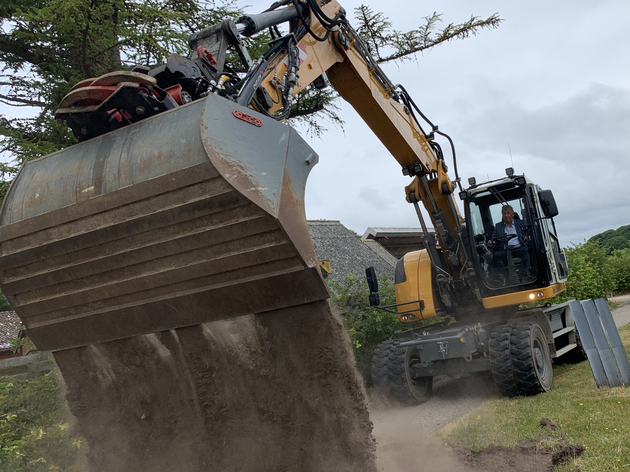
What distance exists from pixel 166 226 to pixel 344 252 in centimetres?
1077

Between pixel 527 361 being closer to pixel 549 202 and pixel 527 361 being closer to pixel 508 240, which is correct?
pixel 508 240

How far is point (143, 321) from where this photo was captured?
144 inches

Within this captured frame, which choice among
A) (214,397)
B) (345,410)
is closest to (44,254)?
(214,397)

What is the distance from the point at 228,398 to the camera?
→ 3703mm

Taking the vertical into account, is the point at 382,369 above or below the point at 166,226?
below

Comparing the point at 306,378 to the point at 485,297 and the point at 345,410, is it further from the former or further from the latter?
the point at 485,297

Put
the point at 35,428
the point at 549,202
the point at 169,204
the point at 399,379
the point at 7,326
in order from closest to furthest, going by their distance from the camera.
Answer: the point at 169,204 < the point at 35,428 < the point at 549,202 < the point at 399,379 < the point at 7,326

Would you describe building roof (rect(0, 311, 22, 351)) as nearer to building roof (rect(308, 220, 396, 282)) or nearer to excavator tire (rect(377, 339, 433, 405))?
building roof (rect(308, 220, 396, 282))

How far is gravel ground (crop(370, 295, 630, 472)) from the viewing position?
464cm

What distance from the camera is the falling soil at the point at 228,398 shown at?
3461mm

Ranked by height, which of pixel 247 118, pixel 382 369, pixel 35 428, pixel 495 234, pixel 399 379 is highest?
pixel 247 118

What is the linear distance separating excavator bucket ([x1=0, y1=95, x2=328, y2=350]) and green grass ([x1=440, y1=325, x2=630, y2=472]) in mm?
2419

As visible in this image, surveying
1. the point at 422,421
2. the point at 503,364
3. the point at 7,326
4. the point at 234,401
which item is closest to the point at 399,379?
the point at 422,421

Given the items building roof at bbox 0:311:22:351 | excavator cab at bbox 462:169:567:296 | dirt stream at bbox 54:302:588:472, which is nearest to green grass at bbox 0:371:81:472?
dirt stream at bbox 54:302:588:472
